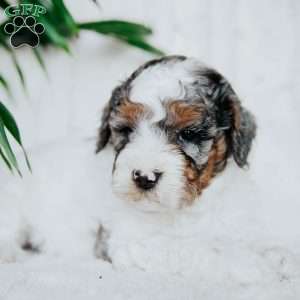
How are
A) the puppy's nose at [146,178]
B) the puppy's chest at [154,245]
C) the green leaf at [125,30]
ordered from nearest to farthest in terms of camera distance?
the puppy's nose at [146,178], the puppy's chest at [154,245], the green leaf at [125,30]

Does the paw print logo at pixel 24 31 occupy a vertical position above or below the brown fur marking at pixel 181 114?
below

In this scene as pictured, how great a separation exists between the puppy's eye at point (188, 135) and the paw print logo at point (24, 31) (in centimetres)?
92

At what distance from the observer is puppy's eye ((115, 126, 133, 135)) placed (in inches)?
122

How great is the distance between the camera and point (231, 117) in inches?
128

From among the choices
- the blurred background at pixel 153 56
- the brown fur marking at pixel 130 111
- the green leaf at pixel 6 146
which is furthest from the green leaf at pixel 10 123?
the brown fur marking at pixel 130 111

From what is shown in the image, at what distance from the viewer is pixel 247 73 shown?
3.59 metres

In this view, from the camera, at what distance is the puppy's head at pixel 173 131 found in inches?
115

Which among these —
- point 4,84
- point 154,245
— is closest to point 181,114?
point 154,245

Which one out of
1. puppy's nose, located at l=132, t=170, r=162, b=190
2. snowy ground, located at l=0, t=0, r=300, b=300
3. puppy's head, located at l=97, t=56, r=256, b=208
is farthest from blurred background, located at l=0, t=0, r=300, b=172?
puppy's nose, located at l=132, t=170, r=162, b=190

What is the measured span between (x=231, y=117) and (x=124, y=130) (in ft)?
1.65

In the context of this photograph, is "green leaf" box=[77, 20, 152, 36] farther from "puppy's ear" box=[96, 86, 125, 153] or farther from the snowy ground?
"puppy's ear" box=[96, 86, 125, 153]

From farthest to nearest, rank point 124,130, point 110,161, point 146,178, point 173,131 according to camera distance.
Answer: point 110,161 → point 124,130 → point 173,131 → point 146,178

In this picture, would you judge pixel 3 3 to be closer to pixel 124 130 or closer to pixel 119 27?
pixel 119 27

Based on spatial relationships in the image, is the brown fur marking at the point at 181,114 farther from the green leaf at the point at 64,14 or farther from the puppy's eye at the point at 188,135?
the green leaf at the point at 64,14
